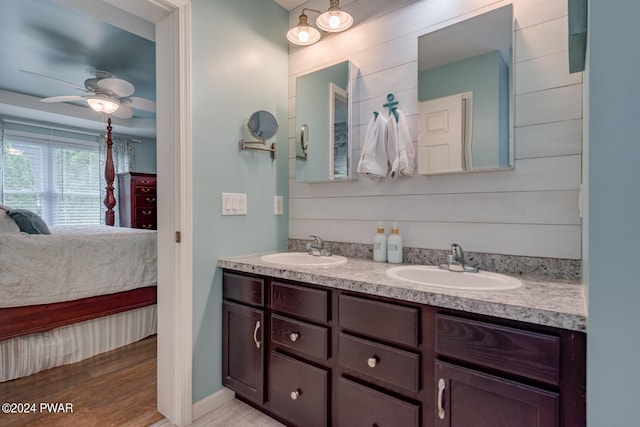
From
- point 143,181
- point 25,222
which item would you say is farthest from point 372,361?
point 143,181

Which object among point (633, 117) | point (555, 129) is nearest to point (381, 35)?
point (555, 129)

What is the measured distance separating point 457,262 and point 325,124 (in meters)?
1.12

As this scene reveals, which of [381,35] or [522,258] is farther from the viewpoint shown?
[381,35]

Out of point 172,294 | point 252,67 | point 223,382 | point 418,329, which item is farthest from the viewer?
point 252,67

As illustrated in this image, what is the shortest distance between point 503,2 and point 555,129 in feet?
2.02

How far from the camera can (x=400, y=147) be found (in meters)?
1.60

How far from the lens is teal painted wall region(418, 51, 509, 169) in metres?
1.35

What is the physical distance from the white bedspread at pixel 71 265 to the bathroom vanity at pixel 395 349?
1297 mm

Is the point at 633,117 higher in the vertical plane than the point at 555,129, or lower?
lower

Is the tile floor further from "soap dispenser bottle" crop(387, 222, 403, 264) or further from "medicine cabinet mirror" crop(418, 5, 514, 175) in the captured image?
"medicine cabinet mirror" crop(418, 5, 514, 175)

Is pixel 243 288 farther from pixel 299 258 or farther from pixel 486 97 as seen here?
pixel 486 97

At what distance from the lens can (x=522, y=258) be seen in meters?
1.31

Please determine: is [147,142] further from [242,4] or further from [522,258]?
[522,258]

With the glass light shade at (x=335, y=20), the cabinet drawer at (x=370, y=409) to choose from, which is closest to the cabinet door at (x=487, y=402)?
the cabinet drawer at (x=370, y=409)
